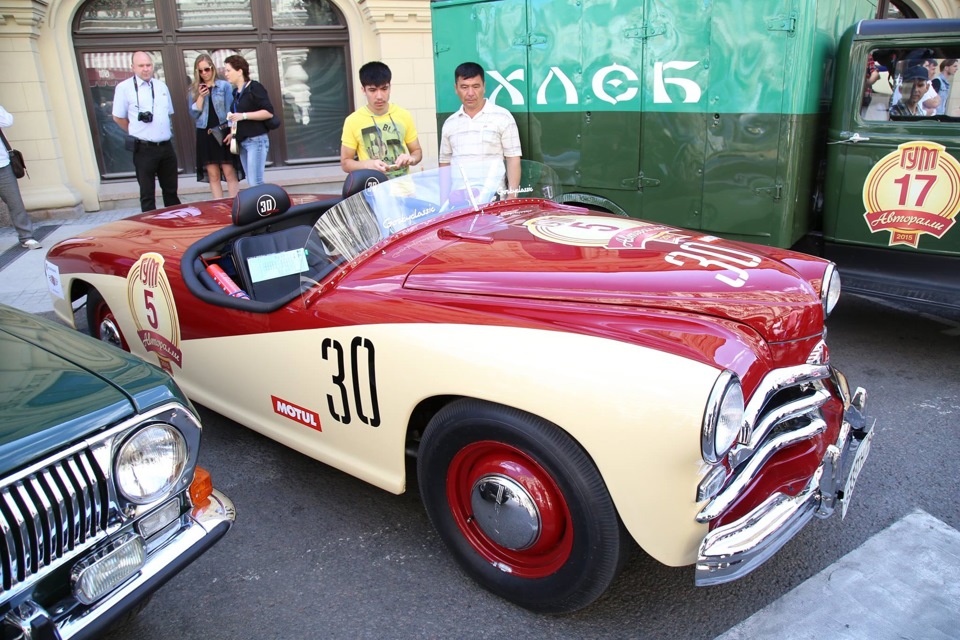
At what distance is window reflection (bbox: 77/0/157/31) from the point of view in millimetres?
9289

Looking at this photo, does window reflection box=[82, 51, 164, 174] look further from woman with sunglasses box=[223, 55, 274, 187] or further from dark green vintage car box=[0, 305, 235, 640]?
dark green vintage car box=[0, 305, 235, 640]

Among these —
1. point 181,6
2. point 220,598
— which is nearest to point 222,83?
point 181,6

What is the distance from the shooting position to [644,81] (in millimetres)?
5051

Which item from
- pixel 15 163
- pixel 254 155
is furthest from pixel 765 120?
pixel 15 163

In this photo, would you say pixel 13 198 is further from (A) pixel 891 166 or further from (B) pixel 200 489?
(A) pixel 891 166

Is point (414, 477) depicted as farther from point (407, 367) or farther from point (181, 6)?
point (181, 6)

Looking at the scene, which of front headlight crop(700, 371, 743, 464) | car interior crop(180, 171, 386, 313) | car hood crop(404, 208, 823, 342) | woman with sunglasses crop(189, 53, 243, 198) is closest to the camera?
front headlight crop(700, 371, 743, 464)

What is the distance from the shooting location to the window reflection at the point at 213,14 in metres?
9.66

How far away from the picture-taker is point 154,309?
3420 mm

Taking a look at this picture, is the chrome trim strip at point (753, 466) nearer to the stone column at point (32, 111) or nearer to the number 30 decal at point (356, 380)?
the number 30 decal at point (356, 380)

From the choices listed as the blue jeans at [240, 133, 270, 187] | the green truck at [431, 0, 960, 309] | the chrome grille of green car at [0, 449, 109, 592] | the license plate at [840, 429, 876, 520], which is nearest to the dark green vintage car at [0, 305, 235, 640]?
the chrome grille of green car at [0, 449, 109, 592]

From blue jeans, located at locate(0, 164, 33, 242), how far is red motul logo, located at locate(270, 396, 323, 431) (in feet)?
20.8

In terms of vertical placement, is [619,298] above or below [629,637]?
above

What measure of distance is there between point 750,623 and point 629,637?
399mm
